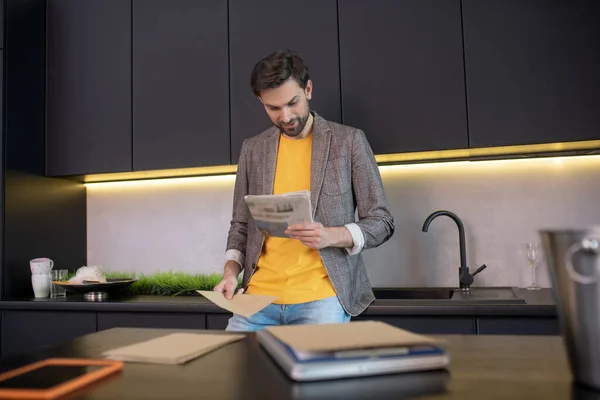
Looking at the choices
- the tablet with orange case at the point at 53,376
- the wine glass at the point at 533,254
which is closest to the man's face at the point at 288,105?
the tablet with orange case at the point at 53,376

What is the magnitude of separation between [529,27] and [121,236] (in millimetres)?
2373

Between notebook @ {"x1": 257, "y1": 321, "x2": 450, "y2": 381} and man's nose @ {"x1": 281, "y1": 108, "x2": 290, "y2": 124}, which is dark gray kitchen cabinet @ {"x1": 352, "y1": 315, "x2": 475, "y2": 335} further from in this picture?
notebook @ {"x1": 257, "y1": 321, "x2": 450, "y2": 381}

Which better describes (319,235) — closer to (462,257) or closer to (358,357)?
(358,357)

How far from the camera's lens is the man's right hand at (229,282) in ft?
5.04

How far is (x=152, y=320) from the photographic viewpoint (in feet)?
7.99

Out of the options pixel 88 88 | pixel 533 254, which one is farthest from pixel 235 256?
pixel 88 88

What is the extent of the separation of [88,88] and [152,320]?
1.31m

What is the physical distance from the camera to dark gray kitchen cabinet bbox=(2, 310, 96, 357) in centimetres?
255

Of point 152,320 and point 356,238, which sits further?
point 152,320

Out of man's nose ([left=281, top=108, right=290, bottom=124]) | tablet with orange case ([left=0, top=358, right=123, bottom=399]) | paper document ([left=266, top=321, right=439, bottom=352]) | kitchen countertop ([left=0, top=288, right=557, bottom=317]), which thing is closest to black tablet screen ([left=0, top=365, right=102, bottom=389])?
tablet with orange case ([left=0, top=358, right=123, bottom=399])

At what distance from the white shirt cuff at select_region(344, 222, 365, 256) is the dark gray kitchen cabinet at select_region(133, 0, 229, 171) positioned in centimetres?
115

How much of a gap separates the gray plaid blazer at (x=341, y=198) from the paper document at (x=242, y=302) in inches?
16.1

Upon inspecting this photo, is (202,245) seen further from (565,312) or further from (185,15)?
(565,312)

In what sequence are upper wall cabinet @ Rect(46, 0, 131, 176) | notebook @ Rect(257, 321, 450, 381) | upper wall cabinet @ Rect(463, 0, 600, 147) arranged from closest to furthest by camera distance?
1. notebook @ Rect(257, 321, 450, 381)
2. upper wall cabinet @ Rect(463, 0, 600, 147)
3. upper wall cabinet @ Rect(46, 0, 131, 176)
